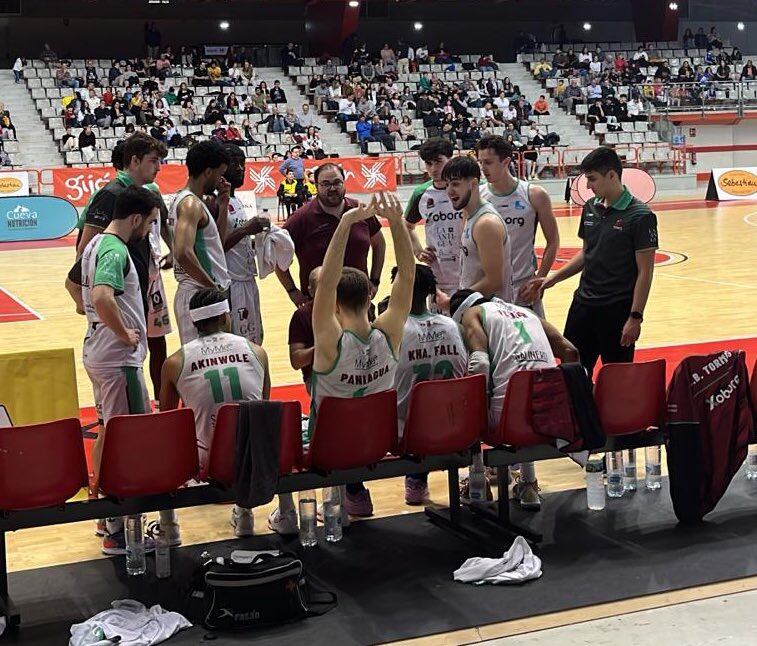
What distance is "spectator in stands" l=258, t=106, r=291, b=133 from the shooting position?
96.5 ft

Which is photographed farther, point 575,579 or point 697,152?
point 697,152

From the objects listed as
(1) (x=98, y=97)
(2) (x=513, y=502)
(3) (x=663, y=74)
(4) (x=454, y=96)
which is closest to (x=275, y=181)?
(1) (x=98, y=97)

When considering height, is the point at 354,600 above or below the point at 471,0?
below

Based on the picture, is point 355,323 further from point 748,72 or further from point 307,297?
point 748,72

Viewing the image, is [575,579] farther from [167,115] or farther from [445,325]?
[167,115]

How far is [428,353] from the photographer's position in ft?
17.7

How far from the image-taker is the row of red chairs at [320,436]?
14.5ft

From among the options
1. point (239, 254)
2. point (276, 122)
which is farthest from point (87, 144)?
point (239, 254)

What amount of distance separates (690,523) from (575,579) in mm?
951

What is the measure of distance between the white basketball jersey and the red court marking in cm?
610

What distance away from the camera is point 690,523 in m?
5.34

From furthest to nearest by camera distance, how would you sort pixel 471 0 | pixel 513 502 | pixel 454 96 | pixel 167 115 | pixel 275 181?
pixel 471 0 < pixel 454 96 < pixel 167 115 < pixel 275 181 < pixel 513 502

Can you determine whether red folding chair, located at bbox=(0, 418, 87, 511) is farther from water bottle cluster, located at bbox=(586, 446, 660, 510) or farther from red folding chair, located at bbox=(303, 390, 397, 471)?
water bottle cluster, located at bbox=(586, 446, 660, 510)

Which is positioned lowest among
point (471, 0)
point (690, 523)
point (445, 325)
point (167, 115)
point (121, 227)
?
point (690, 523)
